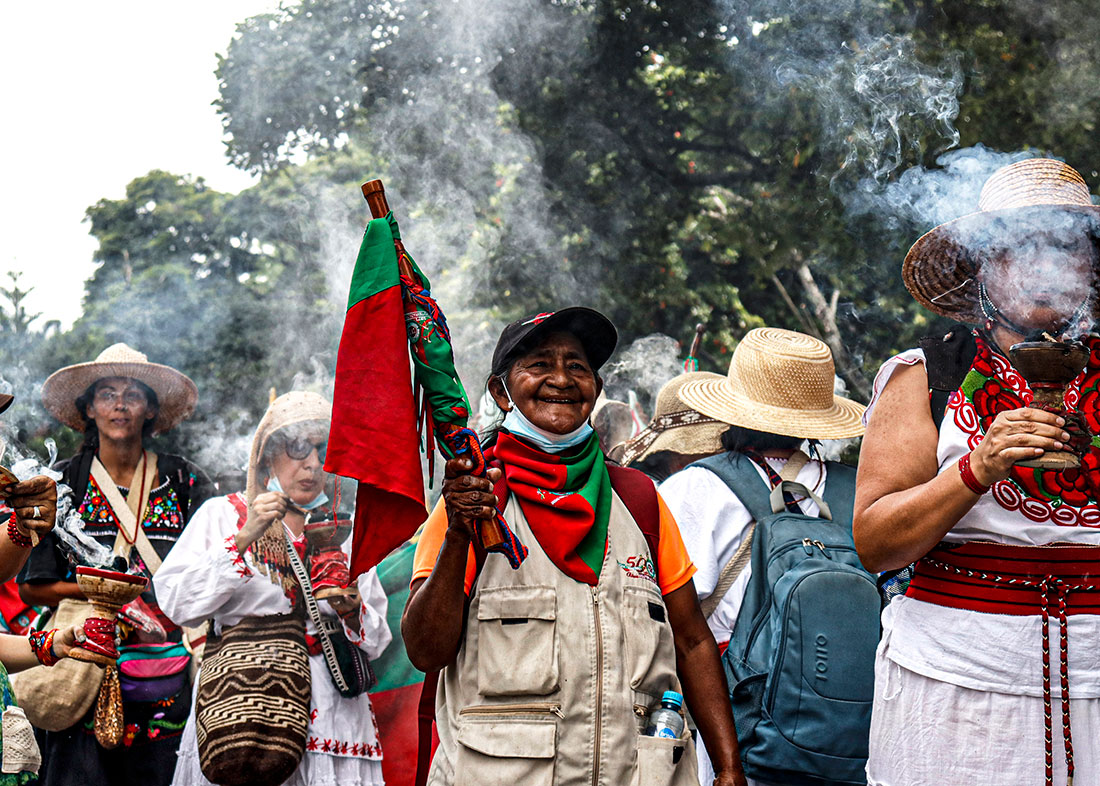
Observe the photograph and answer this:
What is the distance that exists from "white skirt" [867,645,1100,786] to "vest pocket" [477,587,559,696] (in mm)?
849

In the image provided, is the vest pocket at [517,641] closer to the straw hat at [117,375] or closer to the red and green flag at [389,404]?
the red and green flag at [389,404]

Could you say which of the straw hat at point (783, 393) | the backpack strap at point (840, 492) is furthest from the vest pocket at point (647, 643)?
the straw hat at point (783, 393)

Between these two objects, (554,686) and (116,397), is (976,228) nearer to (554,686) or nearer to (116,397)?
(554,686)

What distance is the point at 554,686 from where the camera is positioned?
261 cm

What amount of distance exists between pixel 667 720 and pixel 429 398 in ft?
3.14

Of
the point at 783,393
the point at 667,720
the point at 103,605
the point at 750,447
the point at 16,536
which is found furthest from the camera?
the point at 783,393

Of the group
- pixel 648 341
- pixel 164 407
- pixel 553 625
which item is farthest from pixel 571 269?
pixel 553 625

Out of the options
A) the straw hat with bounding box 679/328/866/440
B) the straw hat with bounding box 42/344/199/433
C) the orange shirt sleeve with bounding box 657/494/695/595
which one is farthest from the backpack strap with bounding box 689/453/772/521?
the straw hat with bounding box 42/344/199/433

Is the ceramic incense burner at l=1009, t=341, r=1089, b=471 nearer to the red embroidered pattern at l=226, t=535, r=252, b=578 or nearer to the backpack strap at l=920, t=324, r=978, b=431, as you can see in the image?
the backpack strap at l=920, t=324, r=978, b=431

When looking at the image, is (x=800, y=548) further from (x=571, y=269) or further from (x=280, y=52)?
(x=280, y=52)

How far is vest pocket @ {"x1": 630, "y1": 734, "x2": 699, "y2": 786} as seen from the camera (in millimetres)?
2598

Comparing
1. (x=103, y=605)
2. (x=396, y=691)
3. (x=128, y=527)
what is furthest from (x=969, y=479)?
(x=128, y=527)

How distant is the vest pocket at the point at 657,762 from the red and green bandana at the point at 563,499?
40 centimetres

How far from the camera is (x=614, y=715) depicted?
2.64 m
